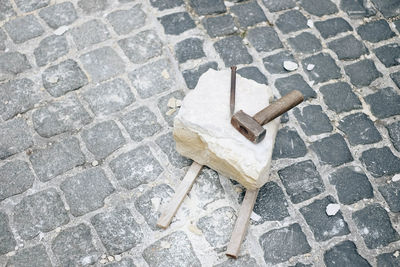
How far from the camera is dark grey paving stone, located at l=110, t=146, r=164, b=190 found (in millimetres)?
3461

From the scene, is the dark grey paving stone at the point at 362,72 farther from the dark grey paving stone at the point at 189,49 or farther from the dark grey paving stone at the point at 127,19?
the dark grey paving stone at the point at 127,19

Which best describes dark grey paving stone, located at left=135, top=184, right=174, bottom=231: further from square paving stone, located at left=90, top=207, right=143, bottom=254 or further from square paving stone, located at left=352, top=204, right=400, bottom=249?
square paving stone, located at left=352, top=204, right=400, bottom=249

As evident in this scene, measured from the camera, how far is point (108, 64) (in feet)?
13.0

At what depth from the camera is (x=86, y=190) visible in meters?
3.41

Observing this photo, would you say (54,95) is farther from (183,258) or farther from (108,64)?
(183,258)

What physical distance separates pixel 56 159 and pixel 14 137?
0.41 metres

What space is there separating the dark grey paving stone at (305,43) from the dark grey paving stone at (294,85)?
0.99 ft

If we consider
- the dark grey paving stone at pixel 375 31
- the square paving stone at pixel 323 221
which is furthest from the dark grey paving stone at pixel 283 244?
the dark grey paving stone at pixel 375 31

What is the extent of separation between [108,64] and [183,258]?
5.93 feet

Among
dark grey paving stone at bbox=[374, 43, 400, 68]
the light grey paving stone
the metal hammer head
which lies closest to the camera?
the metal hammer head

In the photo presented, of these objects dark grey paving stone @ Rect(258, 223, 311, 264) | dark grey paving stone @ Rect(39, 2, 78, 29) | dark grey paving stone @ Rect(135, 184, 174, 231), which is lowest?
dark grey paving stone @ Rect(258, 223, 311, 264)

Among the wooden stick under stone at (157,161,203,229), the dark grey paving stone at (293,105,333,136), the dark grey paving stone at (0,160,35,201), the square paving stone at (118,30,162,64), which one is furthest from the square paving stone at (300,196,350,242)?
the dark grey paving stone at (0,160,35,201)

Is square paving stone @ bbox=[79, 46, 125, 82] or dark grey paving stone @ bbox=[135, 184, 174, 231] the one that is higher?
square paving stone @ bbox=[79, 46, 125, 82]

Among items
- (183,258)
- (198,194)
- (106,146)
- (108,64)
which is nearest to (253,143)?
(198,194)
